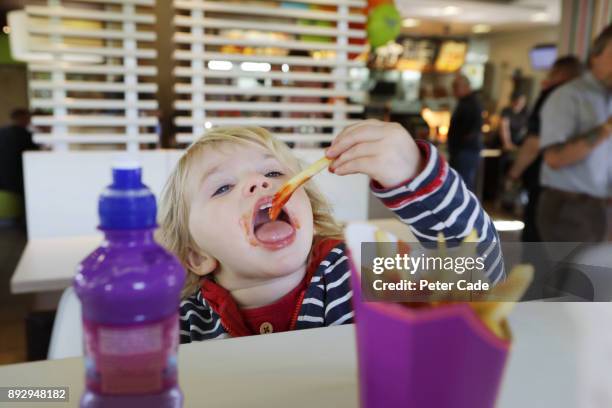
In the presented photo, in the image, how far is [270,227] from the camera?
0.96 m

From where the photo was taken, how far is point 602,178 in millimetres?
2580

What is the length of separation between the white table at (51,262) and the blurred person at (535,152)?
124 cm

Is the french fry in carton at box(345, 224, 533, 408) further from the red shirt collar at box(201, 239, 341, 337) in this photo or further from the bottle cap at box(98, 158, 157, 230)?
the red shirt collar at box(201, 239, 341, 337)

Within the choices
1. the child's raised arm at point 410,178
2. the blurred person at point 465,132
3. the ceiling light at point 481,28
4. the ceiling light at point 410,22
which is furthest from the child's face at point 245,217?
the ceiling light at point 481,28

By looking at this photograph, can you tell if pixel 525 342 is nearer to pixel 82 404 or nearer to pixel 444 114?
pixel 82 404

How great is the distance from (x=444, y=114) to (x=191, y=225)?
9373 millimetres

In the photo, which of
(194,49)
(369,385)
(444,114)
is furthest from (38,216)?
(444,114)

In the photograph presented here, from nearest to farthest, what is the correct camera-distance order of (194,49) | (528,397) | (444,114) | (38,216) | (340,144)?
(528,397)
(340,144)
(38,216)
(194,49)
(444,114)

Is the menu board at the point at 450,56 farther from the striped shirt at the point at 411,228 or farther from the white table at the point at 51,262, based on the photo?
the striped shirt at the point at 411,228

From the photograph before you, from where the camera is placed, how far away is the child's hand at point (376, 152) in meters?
0.84

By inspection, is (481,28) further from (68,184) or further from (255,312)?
(255,312)

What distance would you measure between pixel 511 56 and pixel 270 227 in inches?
424

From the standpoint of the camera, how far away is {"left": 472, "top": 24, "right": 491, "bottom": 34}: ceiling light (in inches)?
386

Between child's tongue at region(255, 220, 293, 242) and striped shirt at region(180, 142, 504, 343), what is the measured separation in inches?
4.9
